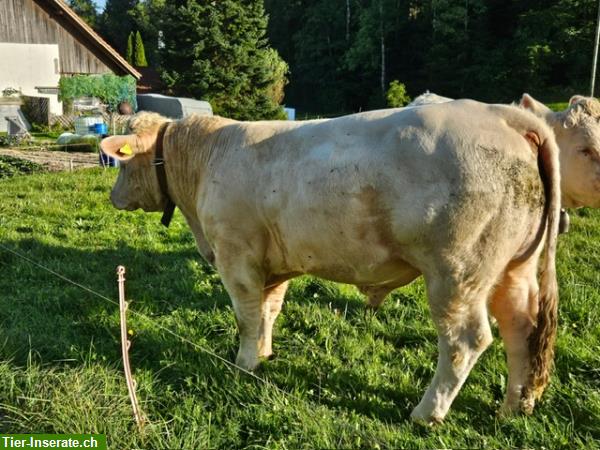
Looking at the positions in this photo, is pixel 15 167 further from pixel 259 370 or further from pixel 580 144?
pixel 580 144

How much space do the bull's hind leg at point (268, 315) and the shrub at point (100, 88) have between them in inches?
1048

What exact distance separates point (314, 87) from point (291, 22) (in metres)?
10.1

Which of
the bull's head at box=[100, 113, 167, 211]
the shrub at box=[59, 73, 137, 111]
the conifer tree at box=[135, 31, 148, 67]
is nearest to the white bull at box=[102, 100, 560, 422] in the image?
the bull's head at box=[100, 113, 167, 211]

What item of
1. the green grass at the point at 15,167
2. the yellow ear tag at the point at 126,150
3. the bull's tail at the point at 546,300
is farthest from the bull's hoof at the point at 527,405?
the green grass at the point at 15,167

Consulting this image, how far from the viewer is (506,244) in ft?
10.8

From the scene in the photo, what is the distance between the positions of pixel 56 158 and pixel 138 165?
543 inches

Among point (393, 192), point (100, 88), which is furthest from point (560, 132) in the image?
point (100, 88)

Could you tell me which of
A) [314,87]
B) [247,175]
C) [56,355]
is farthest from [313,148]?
[314,87]

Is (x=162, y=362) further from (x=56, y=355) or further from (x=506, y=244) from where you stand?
(x=506, y=244)

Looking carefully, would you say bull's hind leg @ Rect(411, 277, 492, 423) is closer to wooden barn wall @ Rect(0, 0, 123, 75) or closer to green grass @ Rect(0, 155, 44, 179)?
green grass @ Rect(0, 155, 44, 179)

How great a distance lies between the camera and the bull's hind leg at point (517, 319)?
3.65 meters

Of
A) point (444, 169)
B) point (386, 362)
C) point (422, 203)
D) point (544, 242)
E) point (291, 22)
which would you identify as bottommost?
point (386, 362)

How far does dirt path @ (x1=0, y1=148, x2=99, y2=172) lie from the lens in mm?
15219

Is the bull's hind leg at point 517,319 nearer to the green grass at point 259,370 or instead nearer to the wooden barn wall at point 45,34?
the green grass at point 259,370
